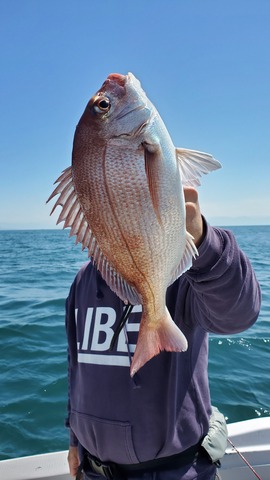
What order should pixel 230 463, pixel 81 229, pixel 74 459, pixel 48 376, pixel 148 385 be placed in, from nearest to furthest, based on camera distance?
pixel 81 229 < pixel 148 385 < pixel 74 459 < pixel 230 463 < pixel 48 376

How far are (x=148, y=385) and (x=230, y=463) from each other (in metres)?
1.48

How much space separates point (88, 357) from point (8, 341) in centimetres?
504

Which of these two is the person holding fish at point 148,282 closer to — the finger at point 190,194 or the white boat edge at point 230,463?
the finger at point 190,194

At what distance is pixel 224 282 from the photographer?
4.38ft

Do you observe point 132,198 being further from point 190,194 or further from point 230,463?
point 230,463

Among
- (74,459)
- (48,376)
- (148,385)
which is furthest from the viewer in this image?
(48,376)

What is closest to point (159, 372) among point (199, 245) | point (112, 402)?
point (112, 402)

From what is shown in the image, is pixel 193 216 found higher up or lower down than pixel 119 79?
lower down

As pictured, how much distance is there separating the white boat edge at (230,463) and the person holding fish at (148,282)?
95 centimetres

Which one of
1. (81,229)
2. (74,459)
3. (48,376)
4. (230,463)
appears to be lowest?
(48,376)

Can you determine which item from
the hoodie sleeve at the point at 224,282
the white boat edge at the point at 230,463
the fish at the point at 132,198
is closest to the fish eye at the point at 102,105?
the fish at the point at 132,198

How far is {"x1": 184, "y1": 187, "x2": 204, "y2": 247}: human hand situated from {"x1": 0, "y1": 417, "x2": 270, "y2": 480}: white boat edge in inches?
84.4

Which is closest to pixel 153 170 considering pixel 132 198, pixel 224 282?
pixel 132 198

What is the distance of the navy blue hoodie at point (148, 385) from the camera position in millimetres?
1539
